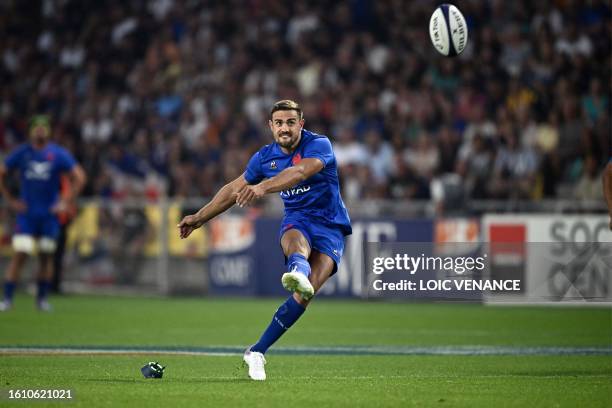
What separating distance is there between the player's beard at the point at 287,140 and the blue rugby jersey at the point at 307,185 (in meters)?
0.10

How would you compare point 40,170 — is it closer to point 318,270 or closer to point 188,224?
point 188,224

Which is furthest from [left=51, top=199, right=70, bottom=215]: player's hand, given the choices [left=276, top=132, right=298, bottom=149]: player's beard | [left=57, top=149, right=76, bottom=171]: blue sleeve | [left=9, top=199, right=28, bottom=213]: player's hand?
[left=276, top=132, right=298, bottom=149]: player's beard

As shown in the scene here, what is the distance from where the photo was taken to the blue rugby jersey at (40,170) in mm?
19141

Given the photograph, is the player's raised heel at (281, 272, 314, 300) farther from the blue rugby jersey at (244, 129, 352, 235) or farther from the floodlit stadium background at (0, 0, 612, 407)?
the floodlit stadium background at (0, 0, 612, 407)

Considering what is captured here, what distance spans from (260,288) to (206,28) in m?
8.28

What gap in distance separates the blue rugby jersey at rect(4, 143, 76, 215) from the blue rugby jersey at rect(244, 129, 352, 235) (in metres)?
9.68

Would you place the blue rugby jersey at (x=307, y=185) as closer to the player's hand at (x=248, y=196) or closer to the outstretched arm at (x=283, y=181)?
the outstretched arm at (x=283, y=181)

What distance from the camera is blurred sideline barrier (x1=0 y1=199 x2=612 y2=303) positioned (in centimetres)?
1934

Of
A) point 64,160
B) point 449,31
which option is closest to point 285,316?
point 449,31

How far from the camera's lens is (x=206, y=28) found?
28.3 m

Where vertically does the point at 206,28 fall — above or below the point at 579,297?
above

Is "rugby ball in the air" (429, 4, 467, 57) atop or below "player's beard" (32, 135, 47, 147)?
atop

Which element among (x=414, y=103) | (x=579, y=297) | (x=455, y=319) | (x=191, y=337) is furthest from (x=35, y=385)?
(x=414, y=103)

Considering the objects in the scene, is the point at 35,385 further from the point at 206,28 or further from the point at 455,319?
the point at 206,28
